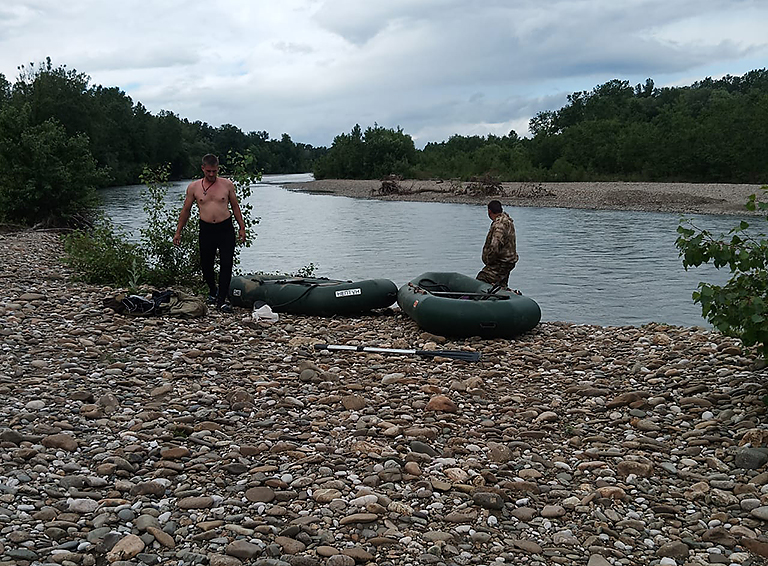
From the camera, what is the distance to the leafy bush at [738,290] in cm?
480

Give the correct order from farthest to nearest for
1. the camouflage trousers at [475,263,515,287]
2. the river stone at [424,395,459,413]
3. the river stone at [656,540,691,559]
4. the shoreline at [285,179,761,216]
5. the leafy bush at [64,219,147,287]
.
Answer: the shoreline at [285,179,761,216]
the leafy bush at [64,219,147,287]
the camouflage trousers at [475,263,515,287]
the river stone at [424,395,459,413]
the river stone at [656,540,691,559]

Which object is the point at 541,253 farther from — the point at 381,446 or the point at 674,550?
the point at 674,550

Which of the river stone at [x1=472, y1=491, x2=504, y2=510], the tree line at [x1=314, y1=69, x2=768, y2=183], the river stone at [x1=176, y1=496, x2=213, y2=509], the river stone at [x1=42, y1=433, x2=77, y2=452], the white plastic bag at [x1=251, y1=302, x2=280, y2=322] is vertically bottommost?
the river stone at [x1=472, y1=491, x2=504, y2=510]

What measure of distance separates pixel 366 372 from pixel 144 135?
275 feet

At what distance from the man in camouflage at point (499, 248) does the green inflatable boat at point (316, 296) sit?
160 centimetres

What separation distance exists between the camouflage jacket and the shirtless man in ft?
11.2

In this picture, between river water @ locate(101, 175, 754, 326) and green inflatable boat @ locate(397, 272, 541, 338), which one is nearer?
green inflatable boat @ locate(397, 272, 541, 338)

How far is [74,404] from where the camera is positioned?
547cm

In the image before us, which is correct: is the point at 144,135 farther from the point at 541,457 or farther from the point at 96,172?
the point at 541,457

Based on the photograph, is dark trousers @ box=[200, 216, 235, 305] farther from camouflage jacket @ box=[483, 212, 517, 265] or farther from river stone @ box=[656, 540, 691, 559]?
river stone @ box=[656, 540, 691, 559]

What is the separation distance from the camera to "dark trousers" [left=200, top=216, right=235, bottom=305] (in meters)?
9.02

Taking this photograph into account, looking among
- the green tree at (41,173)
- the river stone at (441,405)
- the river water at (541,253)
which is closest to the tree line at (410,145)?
the green tree at (41,173)

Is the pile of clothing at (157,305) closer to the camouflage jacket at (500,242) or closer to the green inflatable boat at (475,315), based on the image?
the green inflatable boat at (475,315)

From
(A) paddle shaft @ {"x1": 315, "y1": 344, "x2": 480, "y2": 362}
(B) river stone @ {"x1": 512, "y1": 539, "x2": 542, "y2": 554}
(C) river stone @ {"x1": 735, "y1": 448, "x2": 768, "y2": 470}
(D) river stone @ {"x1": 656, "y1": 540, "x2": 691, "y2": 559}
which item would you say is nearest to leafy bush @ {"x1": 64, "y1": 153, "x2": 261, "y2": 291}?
(A) paddle shaft @ {"x1": 315, "y1": 344, "x2": 480, "y2": 362}
